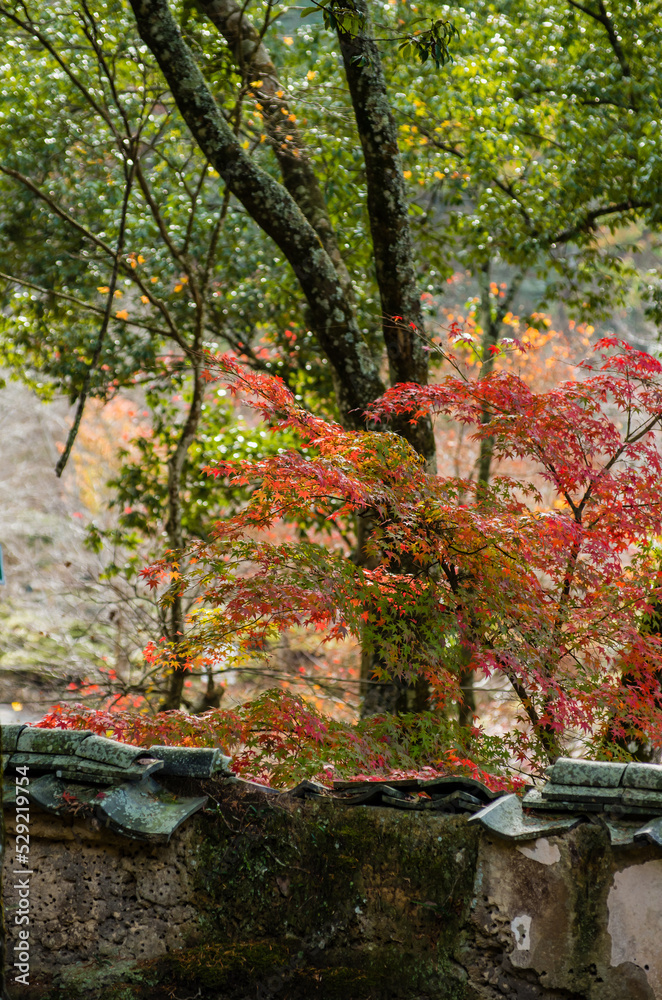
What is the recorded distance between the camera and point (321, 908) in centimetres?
275

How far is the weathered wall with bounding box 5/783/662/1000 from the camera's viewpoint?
2539 mm

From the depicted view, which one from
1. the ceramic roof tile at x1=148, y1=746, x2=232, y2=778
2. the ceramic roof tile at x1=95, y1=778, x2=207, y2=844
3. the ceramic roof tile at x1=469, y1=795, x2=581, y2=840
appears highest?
the ceramic roof tile at x1=148, y1=746, x2=232, y2=778

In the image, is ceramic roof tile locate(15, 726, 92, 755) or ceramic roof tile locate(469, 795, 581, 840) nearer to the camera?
ceramic roof tile locate(469, 795, 581, 840)

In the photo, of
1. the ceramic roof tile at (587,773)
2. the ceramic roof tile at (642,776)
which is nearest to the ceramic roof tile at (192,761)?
the ceramic roof tile at (587,773)

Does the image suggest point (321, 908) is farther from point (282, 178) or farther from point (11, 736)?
point (282, 178)

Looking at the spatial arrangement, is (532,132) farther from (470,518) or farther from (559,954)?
(559,954)

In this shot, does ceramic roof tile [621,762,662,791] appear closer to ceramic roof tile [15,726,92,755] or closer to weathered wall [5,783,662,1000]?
weathered wall [5,783,662,1000]

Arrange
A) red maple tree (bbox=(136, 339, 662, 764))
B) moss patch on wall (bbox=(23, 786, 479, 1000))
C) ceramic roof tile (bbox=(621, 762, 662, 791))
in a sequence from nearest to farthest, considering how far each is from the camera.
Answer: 1. ceramic roof tile (bbox=(621, 762, 662, 791))
2. moss patch on wall (bbox=(23, 786, 479, 1000))
3. red maple tree (bbox=(136, 339, 662, 764))

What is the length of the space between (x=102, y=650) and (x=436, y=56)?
11.5 meters

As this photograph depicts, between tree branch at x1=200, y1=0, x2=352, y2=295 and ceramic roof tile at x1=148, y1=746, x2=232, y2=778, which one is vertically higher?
tree branch at x1=200, y1=0, x2=352, y2=295

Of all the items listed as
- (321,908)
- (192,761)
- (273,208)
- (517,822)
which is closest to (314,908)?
(321,908)

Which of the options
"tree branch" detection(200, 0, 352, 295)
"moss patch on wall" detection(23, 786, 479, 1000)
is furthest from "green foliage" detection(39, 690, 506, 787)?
"tree branch" detection(200, 0, 352, 295)

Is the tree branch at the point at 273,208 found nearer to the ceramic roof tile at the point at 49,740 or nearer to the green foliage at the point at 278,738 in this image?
the green foliage at the point at 278,738

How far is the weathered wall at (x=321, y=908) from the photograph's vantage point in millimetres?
2539
